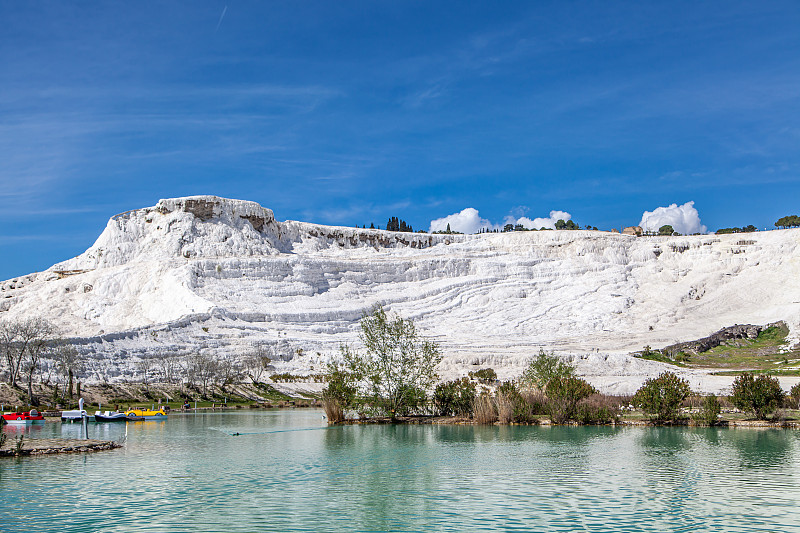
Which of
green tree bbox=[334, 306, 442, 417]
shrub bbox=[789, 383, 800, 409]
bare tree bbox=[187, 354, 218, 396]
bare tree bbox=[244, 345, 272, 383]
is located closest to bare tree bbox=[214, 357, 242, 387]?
bare tree bbox=[187, 354, 218, 396]

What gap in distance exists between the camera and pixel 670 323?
268ft

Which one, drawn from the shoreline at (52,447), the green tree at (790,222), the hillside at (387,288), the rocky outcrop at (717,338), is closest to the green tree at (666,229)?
A: the green tree at (790,222)

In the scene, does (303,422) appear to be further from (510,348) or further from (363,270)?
(363,270)

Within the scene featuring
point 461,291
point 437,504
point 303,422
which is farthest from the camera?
point 461,291

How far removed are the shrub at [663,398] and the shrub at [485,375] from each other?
791 inches

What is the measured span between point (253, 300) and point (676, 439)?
65309mm

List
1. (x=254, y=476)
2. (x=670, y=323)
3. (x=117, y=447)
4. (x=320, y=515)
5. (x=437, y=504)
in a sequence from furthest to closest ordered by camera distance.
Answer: (x=670, y=323) < (x=117, y=447) < (x=254, y=476) < (x=437, y=504) < (x=320, y=515)

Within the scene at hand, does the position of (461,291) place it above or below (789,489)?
above

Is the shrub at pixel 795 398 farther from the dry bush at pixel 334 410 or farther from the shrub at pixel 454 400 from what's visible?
the dry bush at pixel 334 410

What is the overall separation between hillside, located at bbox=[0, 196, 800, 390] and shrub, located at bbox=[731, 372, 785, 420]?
26.5m

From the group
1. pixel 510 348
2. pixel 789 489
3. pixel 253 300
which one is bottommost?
pixel 789 489

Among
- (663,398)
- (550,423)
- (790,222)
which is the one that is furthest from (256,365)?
(790,222)

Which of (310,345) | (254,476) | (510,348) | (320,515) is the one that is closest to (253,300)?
(310,345)

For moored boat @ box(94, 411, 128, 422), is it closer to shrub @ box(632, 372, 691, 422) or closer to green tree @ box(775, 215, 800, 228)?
shrub @ box(632, 372, 691, 422)
